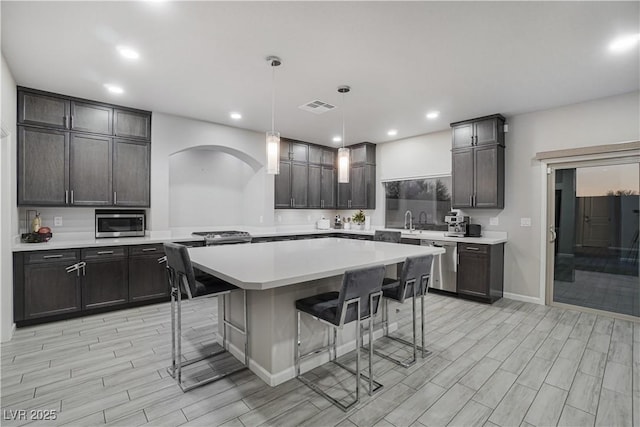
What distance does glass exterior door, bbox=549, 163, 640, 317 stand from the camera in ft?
12.4

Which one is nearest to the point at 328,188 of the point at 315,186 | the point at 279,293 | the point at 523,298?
the point at 315,186

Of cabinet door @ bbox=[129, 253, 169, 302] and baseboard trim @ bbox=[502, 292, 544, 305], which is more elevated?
cabinet door @ bbox=[129, 253, 169, 302]

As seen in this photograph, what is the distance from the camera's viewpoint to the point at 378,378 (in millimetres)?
2434

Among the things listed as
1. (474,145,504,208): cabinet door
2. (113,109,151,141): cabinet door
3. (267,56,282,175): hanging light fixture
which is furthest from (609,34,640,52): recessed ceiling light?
(113,109,151,141): cabinet door

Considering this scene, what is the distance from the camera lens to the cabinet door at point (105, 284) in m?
3.74

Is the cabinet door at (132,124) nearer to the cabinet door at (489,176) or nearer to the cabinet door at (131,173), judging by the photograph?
the cabinet door at (131,173)

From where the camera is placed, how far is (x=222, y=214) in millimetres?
5832

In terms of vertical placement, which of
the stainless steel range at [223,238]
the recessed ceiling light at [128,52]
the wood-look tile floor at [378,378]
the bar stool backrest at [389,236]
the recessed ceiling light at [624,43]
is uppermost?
the recessed ceiling light at [624,43]

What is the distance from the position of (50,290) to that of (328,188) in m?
4.80

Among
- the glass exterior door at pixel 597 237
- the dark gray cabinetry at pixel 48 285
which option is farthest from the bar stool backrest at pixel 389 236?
the dark gray cabinetry at pixel 48 285

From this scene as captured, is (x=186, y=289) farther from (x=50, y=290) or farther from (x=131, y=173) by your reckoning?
(x=131, y=173)

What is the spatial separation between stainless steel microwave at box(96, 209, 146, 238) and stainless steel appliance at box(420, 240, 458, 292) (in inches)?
168

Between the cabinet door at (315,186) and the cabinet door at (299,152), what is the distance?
24 cm

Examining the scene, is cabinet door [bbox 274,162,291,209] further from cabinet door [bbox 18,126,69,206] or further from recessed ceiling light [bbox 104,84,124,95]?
cabinet door [bbox 18,126,69,206]
